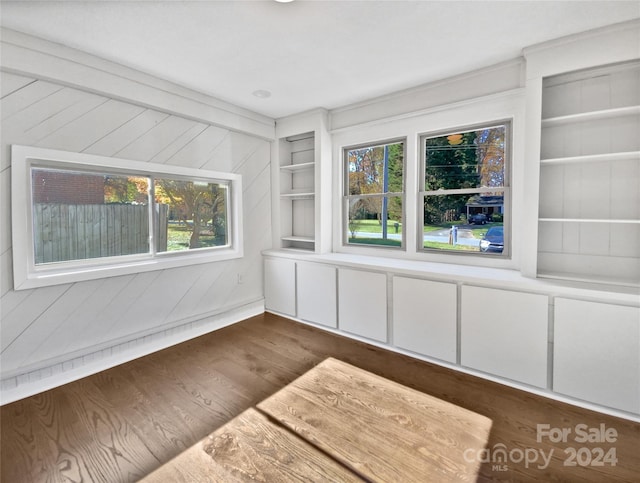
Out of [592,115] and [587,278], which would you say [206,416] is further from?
[592,115]

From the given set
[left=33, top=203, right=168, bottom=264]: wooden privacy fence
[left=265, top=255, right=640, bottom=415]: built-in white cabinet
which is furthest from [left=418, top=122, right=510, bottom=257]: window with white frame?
[left=33, top=203, right=168, bottom=264]: wooden privacy fence

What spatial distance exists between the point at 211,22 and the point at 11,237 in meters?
2.16

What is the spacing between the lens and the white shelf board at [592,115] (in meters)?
2.16

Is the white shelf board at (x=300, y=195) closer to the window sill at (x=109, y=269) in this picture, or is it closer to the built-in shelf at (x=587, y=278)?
the window sill at (x=109, y=269)

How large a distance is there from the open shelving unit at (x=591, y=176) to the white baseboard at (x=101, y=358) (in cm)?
352

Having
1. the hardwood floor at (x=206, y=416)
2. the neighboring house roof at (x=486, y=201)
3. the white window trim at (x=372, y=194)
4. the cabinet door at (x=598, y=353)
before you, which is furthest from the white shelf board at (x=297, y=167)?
the cabinet door at (x=598, y=353)

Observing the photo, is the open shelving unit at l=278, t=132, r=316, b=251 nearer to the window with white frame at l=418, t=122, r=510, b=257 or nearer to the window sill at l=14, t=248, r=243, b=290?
the window sill at l=14, t=248, r=243, b=290

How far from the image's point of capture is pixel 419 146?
340 centimetres

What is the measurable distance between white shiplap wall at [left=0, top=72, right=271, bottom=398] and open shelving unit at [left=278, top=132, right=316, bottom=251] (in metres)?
0.64

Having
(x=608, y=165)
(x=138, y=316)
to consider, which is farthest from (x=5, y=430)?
(x=608, y=165)

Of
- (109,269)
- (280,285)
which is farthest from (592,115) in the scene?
(109,269)

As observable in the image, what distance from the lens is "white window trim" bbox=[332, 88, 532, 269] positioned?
2785 millimetres

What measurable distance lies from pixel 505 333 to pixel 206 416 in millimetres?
2394

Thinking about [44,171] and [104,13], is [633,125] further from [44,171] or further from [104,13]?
[44,171]
